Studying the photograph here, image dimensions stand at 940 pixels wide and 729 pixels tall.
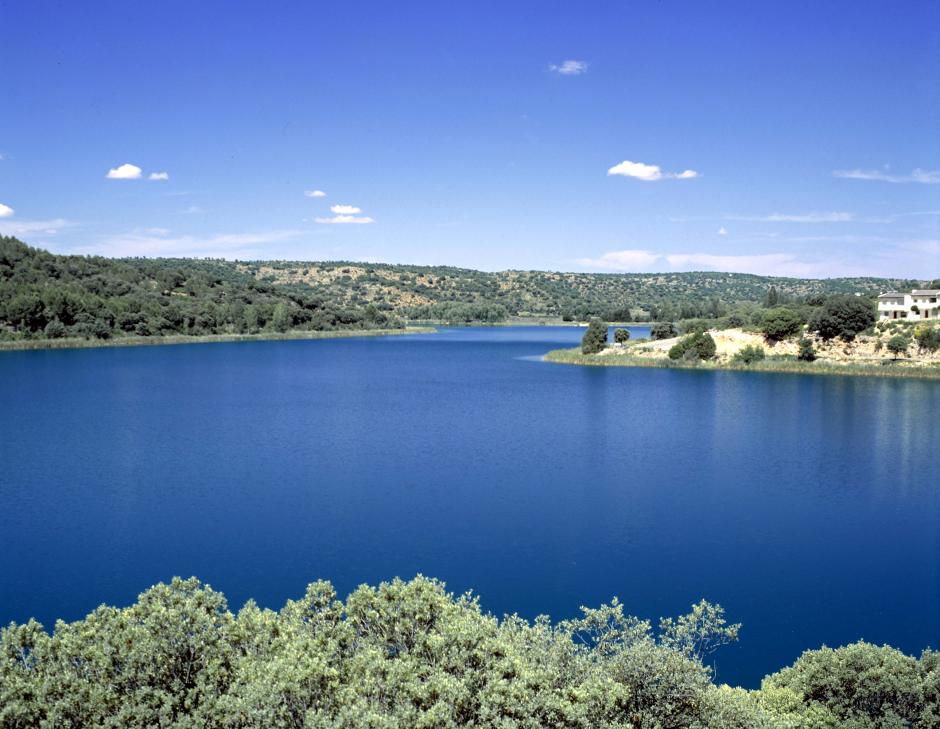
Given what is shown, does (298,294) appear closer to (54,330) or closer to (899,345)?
(54,330)

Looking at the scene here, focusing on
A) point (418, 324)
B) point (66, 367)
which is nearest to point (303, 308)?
point (418, 324)

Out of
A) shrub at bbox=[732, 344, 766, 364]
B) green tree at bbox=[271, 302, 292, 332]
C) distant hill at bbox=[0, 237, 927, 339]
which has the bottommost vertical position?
shrub at bbox=[732, 344, 766, 364]

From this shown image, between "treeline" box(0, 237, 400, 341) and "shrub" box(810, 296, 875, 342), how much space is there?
73615 mm

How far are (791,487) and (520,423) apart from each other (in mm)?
15550

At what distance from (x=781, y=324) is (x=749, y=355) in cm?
446

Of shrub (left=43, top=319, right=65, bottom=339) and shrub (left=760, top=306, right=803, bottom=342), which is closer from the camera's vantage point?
shrub (left=760, top=306, right=803, bottom=342)

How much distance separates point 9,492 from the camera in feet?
82.5

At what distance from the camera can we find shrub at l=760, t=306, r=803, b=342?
65688mm

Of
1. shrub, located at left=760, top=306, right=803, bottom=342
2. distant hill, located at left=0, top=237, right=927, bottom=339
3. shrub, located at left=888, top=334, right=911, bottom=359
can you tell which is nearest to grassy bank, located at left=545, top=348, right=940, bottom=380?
shrub, located at left=888, top=334, right=911, bottom=359

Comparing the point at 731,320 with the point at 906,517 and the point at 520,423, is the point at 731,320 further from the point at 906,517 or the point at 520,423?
the point at 906,517

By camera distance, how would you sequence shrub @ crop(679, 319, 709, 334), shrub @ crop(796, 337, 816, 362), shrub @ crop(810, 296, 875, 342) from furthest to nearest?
1. shrub @ crop(679, 319, 709, 334)
2. shrub @ crop(796, 337, 816, 362)
3. shrub @ crop(810, 296, 875, 342)

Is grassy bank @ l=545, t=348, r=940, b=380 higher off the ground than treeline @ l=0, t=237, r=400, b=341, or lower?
lower

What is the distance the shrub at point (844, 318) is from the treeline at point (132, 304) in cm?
7361

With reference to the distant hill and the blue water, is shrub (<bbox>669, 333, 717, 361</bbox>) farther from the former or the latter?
the distant hill
